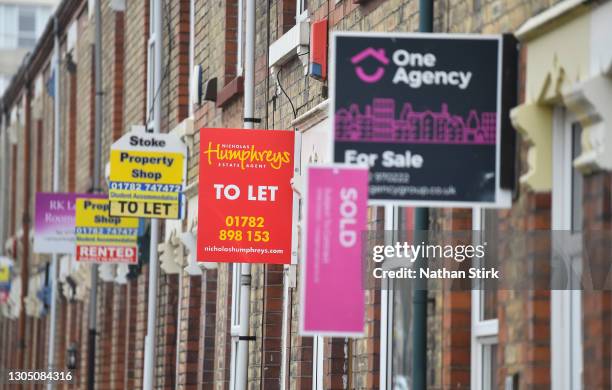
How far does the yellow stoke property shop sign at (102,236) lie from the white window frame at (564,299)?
50.1ft

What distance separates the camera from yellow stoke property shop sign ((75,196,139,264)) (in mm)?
24891

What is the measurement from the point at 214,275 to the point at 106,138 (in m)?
10.3

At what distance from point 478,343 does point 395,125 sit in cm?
220

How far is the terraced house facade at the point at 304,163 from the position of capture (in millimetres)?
9523

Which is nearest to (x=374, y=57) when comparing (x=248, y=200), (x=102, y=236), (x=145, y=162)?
(x=248, y=200)

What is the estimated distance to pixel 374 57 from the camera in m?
9.44

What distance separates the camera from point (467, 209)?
1138 cm

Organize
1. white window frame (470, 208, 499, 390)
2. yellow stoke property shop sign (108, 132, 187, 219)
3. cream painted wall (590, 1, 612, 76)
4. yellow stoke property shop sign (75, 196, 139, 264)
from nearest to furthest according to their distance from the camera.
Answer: cream painted wall (590, 1, 612, 76) → white window frame (470, 208, 499, 390) → yellow stoke property shop sign (108, 132, 187, 219) → yellow stoke property shop sign (75, 196, 139, 264)

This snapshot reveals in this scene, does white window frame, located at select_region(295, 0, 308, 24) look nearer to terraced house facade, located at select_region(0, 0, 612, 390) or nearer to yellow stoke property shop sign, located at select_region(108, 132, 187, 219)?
terraced house facade, located at select_region(0, 0, 612, 390)

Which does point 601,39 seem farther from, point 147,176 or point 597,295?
point 147,176

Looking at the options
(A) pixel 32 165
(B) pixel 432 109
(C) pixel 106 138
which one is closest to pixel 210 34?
(C) pixel 106 138

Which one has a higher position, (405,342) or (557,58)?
(557,58)

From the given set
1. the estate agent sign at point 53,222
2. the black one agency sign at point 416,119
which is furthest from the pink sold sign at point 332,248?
the estate agent sign at point 53,222

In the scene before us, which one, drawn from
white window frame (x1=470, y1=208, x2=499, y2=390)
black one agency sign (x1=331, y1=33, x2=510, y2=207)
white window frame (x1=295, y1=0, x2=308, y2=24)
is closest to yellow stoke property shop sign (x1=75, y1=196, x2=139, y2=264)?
white window frame (x1=295, y1=0, x2=308, y2=24)
